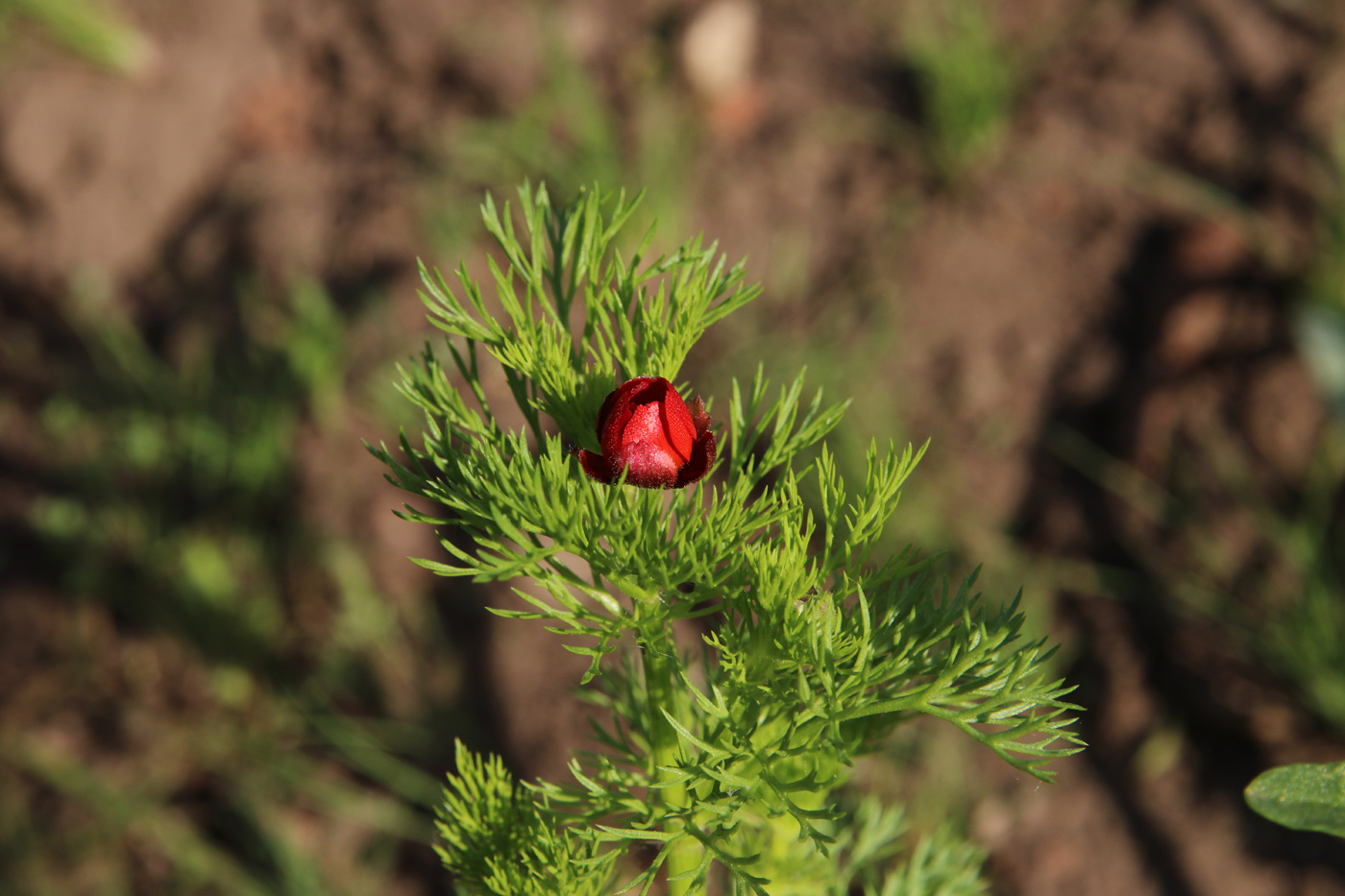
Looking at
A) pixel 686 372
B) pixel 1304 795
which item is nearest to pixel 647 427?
pixel 1304 795

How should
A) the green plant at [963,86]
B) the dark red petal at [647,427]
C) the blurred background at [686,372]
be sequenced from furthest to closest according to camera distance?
the green plant at [963,86], the blurred background at [686,372], the dark red petal at [647,427]

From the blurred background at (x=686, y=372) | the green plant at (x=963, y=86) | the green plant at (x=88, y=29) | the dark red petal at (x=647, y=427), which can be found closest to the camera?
the dark red petal at (x=647, y=427)

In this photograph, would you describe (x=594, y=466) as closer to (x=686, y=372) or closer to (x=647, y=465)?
(x=647, y=465)

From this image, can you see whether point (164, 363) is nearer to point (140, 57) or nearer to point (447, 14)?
point (140, 57)

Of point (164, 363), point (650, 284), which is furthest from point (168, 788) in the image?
point (650, 284)

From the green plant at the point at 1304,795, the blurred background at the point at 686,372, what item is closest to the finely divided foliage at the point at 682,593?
the green plant at the point at 1304,795

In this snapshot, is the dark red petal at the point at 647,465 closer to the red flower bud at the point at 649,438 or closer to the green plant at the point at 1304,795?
the red flower bud at the point at 649,438

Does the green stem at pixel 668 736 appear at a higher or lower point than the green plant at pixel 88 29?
lower
